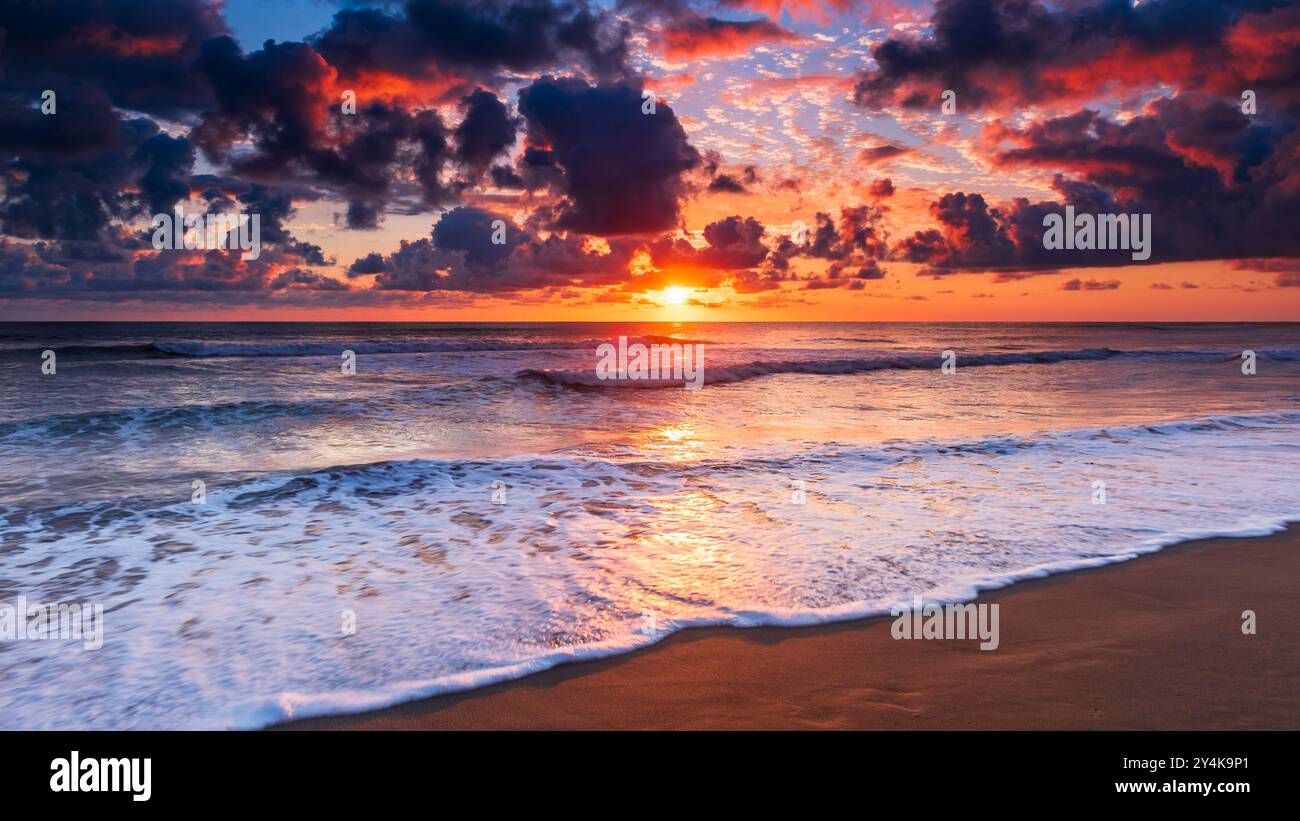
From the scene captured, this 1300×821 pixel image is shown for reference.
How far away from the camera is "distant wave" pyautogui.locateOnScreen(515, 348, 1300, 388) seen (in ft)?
80.5

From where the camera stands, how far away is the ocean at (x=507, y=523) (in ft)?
12.8

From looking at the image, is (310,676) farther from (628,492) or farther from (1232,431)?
(1232,431)

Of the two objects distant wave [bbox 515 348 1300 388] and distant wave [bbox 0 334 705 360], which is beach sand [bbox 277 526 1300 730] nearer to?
distant wave [bbox 515 348 1300 388]

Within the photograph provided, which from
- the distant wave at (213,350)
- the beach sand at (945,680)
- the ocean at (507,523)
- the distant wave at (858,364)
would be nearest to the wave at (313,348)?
the distant wave at (213,350)

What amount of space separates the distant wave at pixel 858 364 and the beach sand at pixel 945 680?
19.1m

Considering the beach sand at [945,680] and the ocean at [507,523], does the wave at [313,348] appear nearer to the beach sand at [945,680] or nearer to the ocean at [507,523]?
the ocean at [507,523]

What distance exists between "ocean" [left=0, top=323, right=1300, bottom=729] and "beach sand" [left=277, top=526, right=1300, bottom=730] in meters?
0.23

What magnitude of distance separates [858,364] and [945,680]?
29968 millimetres

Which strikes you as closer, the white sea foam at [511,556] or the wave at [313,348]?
the white sea foam at [511,556]

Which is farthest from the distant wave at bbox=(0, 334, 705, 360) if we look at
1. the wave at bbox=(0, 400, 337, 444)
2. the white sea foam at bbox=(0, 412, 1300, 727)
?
the white sea foam at bbox=(0, 412, 1300, 727)

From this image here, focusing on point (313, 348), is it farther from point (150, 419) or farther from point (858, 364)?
point (858, 364)

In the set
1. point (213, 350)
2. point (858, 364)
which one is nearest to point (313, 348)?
point (213, 350)
